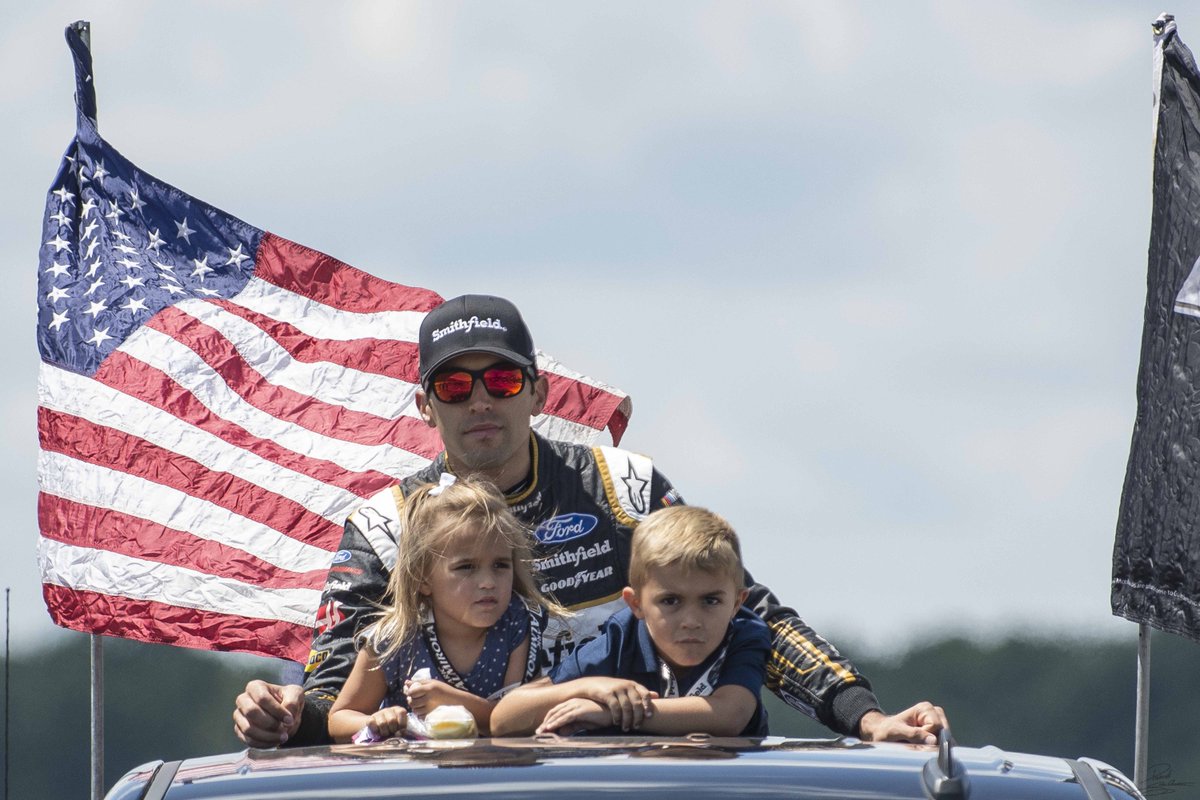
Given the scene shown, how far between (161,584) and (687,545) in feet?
18.4

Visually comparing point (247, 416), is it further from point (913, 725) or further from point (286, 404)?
point (913, 725)

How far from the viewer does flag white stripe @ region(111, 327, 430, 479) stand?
10.4 m

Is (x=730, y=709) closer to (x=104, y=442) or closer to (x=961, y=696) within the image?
(x=104, y=442)

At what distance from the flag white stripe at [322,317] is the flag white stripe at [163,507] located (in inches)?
52.8

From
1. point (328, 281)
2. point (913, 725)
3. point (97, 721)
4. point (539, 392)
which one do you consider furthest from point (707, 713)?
point (328, 281)

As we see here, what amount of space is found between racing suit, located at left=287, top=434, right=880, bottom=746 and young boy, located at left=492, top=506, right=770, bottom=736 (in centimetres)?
30

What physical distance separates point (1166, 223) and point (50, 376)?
201 inches

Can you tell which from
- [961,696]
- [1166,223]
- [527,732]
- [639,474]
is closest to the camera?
[527,732]

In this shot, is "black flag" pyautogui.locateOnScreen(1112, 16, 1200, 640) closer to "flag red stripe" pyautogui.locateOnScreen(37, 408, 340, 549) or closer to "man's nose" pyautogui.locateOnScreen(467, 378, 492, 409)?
"flag red stripe" pyautogui.locateOnScreen(37, 408, 340, 549)

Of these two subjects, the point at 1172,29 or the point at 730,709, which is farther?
the point at 1172,29

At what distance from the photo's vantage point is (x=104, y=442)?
1017 cm

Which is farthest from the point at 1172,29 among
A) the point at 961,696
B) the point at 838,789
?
the point at 961,696

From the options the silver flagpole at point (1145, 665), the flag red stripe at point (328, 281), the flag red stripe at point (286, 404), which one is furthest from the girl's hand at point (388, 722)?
the flag red stripe at point (328, 281)

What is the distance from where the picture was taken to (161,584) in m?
9.87
